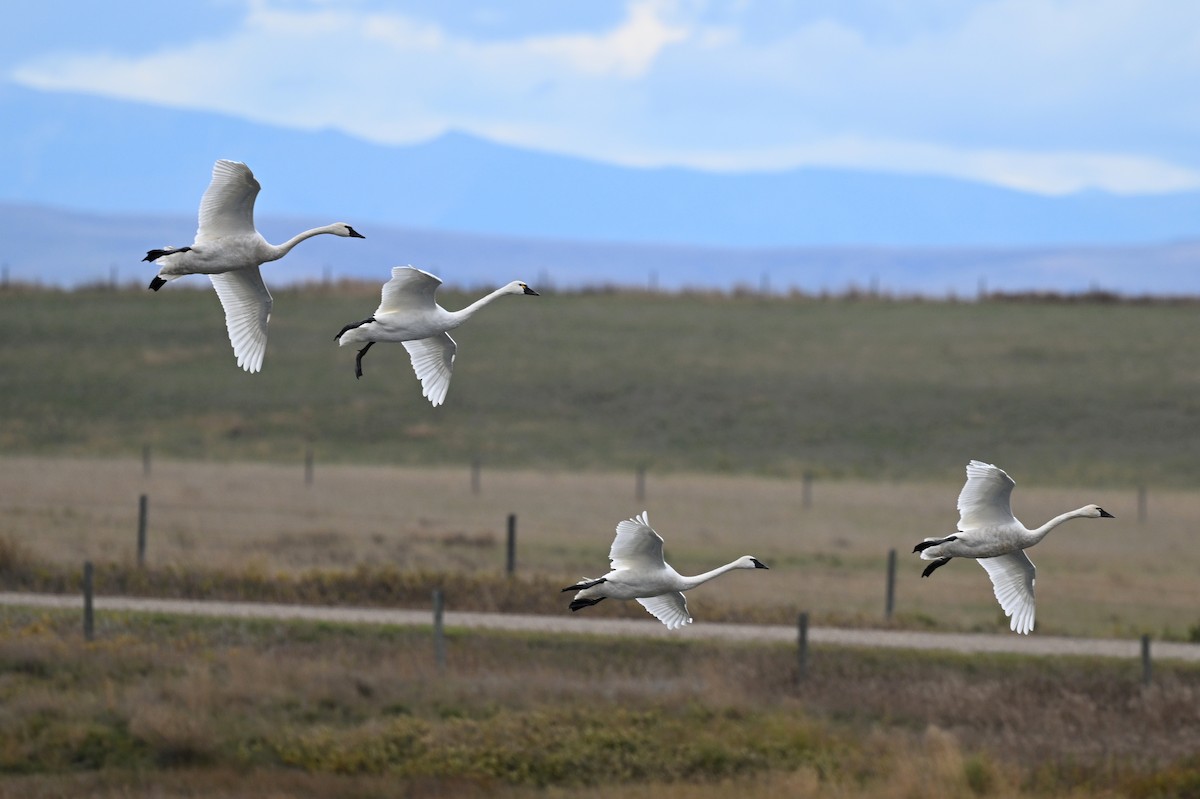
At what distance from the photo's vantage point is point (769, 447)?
9062 centimetres

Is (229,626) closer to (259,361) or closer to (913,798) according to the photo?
(913,798)

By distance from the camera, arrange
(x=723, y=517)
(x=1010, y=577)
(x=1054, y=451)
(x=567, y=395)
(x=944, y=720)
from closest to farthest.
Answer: (x=1010, y=577) < (x=944, y=720) < (x=723, y=517) < (x=1054, y=451) < (x=567, y=395)

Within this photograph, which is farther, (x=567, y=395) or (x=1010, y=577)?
(x=567, y=395)

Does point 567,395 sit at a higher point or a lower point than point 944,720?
higher

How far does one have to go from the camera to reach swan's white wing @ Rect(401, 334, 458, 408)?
4.93 meters

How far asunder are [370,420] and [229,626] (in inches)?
2155

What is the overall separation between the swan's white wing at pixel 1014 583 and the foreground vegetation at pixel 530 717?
1215 inches

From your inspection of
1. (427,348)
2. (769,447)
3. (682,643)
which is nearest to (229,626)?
(682,643)

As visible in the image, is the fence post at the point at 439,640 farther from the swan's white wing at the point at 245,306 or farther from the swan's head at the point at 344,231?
the swan's head at the point at 344,231

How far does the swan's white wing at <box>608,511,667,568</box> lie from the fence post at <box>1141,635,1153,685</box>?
119ft

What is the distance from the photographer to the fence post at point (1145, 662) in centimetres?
3903

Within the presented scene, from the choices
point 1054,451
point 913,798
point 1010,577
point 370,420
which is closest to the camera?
point 1010,577

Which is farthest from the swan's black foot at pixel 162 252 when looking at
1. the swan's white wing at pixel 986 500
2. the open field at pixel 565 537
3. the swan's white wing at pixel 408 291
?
the open field at pixel 565 537

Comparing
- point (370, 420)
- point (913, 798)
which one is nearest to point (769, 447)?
point (370, 420)
